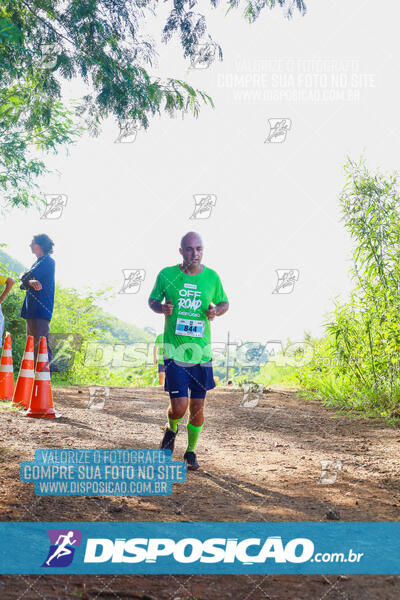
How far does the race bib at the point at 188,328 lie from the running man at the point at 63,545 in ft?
6.35

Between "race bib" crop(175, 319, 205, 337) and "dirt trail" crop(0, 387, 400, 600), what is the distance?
116 cm

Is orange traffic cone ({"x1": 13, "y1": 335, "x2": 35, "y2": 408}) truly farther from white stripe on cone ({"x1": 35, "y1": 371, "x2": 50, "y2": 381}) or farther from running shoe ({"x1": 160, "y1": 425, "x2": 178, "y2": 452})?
running shoe ({"x1": 160, "y1": 425, "x2": 178, "y2": 452})

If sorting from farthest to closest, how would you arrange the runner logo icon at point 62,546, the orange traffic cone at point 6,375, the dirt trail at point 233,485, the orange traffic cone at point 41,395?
the orange traffic cone at point 6,375 < the orange traffic cone at point 41,395 < the runner logo icon at point 62,546 < the dirt trail at point 233,485

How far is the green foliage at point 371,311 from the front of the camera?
310 inches

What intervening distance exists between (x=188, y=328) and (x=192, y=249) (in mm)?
660

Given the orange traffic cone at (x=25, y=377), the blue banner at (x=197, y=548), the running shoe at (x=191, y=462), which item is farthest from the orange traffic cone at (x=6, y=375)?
the blue banner at (x=197, y=548)

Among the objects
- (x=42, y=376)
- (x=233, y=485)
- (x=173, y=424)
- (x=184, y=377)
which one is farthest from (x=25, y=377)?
(x=233, y=485)

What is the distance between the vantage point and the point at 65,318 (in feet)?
50.1

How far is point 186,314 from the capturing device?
4.74 m

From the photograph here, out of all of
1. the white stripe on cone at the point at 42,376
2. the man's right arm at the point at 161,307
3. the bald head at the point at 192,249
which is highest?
the bald head at the point at 192,249

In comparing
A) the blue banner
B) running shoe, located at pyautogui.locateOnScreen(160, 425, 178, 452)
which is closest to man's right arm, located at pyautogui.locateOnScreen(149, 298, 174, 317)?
running shoe, located at pyautogui.locateOnScreen(160, 425, 178, 452)

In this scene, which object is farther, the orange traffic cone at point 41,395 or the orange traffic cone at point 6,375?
the orange traffic cone at point 6,375

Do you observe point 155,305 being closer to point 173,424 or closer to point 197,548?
point 173,424

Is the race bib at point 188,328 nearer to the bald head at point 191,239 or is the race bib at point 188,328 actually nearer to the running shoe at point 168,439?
the bald head at point 191,239
